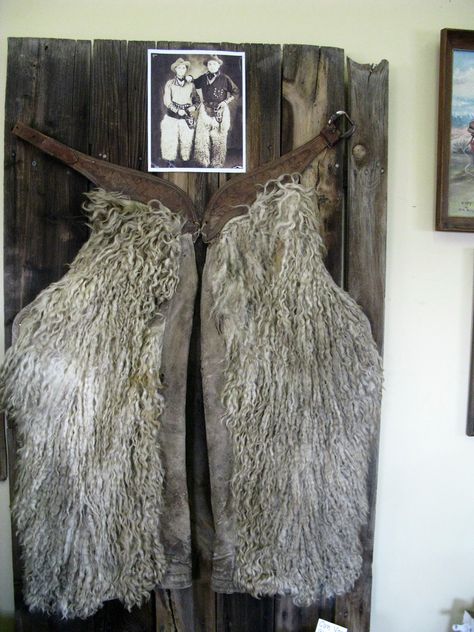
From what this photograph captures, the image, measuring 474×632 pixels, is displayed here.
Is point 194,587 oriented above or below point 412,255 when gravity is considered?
below

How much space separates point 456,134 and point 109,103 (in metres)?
0.81

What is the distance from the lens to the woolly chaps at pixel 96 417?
3.24ft

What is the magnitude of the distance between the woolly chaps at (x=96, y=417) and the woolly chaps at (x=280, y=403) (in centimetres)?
12

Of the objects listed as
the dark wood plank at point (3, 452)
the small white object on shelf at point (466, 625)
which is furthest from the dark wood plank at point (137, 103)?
the small white object on shelf at point (466, 625)

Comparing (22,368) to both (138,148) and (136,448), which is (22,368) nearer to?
(136,448)

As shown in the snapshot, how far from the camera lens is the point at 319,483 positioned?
3.37ft

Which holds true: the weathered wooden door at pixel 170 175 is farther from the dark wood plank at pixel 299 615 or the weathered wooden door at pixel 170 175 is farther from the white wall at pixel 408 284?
the dark wood plank at pixel 299 615

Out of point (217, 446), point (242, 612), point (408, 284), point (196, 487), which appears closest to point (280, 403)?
point (217, 446)

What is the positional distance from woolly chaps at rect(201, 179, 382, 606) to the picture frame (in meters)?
0.34

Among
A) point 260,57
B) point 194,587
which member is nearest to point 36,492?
point 194,587

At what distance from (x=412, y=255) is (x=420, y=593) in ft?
2.83

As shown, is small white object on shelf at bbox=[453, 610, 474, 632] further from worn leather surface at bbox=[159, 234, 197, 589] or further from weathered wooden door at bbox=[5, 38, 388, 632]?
worn leather surface at bbox=[159, 234, 197, 589]

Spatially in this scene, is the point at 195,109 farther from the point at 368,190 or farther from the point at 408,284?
the point at 408,284

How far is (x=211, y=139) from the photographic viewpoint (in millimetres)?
1071
